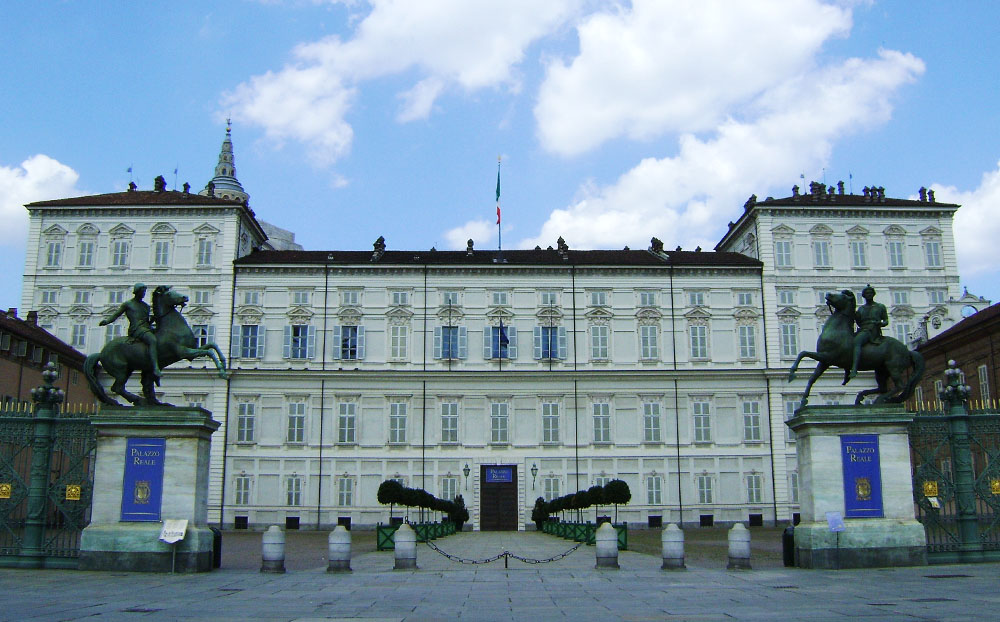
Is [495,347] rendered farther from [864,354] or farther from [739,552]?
[864,354]

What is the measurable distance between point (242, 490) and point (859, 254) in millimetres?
40250

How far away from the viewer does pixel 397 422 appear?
53.6 metres

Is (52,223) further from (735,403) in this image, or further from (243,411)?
(735,403)

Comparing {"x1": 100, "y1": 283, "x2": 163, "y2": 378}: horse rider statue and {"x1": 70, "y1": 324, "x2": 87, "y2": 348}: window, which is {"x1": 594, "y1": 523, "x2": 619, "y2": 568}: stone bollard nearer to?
{"x1": 100, "y1": 283, "x2": 163, "y2": 378}: horse rider statue

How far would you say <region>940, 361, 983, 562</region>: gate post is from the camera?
2162 cm

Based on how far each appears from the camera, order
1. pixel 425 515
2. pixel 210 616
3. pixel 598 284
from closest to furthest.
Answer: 1. pixel 210 616
2. pixel 425 515
3. pixel 598 284

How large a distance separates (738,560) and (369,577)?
894cm

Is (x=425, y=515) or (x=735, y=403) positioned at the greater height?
(x=735, y=403)

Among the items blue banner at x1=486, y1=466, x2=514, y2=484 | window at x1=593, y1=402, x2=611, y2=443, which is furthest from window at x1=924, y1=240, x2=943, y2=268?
blue banner at x1=486, y1=466, x2=514, y2=484

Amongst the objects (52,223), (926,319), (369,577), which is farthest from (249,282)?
(926,319)

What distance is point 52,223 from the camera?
5578 centimetres

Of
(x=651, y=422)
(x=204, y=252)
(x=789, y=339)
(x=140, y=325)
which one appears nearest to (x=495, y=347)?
(x=651, y=422)

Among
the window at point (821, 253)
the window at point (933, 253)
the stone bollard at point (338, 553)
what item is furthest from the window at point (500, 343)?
the stone bollard at point (338, 553)

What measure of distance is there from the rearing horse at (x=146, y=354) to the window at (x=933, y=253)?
48.2 m
